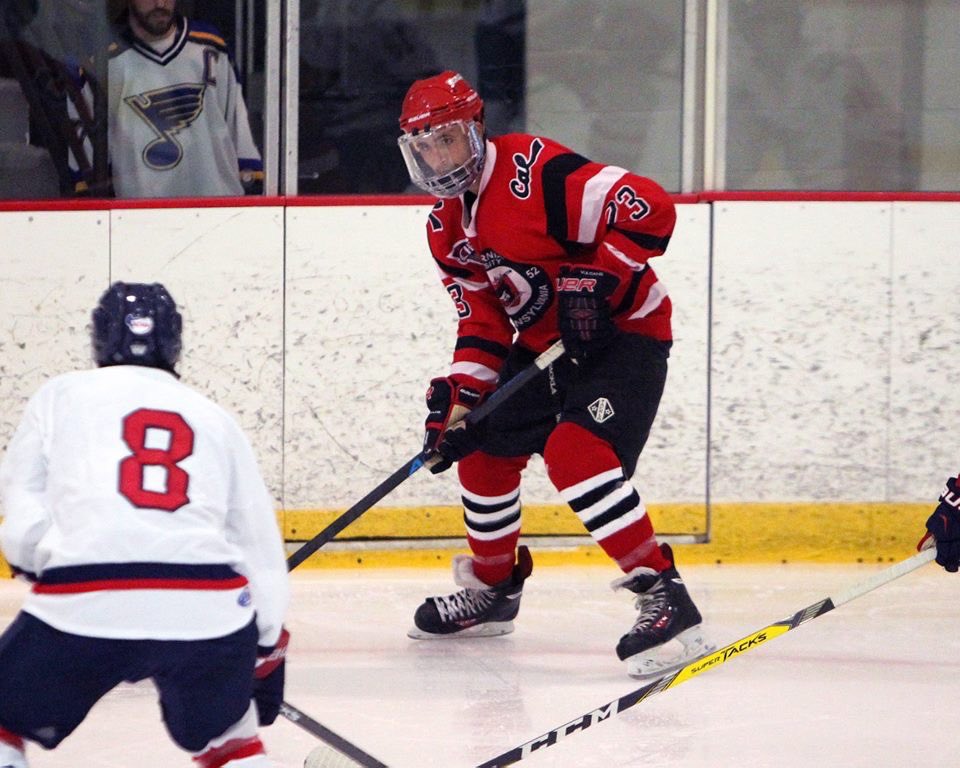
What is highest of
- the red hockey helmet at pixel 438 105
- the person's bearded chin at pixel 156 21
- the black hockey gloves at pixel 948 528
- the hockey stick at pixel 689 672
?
the person's bearded chin at pixel 156 21

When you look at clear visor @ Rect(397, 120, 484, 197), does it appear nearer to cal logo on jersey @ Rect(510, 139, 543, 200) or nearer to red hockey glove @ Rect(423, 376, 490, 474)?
cal logo on jersey @ Rect(510, 139, 543, 200)

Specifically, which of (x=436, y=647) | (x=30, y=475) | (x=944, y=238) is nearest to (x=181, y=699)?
(x=30, y=475)

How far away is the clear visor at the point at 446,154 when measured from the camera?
3189 mm

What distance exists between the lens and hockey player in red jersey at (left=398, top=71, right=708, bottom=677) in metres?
3.18

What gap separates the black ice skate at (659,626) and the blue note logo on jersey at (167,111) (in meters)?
1.96

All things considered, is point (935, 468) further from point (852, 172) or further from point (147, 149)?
point (147, 149)

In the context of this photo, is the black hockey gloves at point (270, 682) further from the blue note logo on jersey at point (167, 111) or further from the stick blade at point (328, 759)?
the blue note logo on jersey at point (167, 111)

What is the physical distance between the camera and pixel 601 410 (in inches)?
127

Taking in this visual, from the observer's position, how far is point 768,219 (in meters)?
4.30

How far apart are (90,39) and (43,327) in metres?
0.82

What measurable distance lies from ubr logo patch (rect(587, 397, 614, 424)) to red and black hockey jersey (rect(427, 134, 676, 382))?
20 centimetres

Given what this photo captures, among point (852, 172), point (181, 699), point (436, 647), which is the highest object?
point (852, 172)

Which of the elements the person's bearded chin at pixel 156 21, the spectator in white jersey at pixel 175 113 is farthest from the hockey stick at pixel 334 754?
the person's bearded chin at pixel 156 21

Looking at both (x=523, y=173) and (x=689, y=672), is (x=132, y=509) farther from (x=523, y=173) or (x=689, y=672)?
(x=523, y=173)
